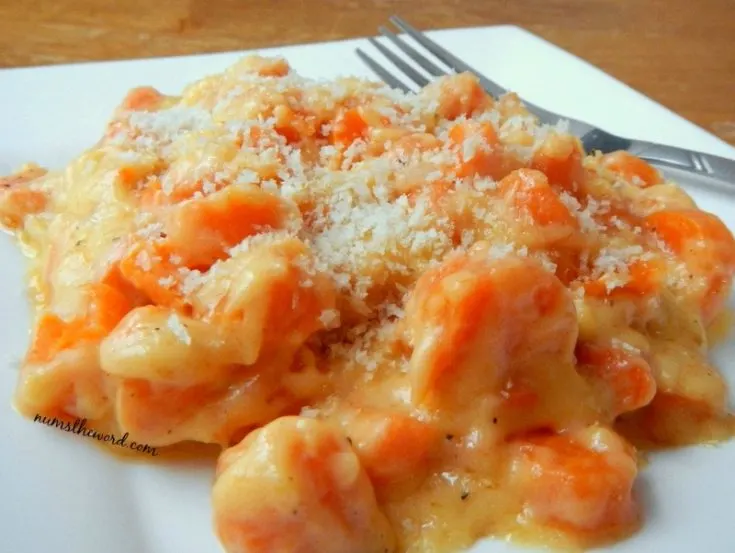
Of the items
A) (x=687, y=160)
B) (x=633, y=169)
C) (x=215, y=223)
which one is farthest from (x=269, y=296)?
(x=687, y=160)

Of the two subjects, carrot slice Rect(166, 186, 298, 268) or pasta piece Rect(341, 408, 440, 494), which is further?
carrot slice Rect(166, 186, 298, 268)

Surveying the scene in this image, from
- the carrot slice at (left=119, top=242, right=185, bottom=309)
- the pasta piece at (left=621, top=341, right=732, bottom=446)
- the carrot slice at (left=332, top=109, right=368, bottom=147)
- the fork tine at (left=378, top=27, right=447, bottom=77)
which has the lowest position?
the pasta piece at (left=621, top=341, right=732, bottom=446)

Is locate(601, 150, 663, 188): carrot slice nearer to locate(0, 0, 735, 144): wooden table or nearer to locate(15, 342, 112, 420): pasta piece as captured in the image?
locate(0, 0, 735, 144): wooden table

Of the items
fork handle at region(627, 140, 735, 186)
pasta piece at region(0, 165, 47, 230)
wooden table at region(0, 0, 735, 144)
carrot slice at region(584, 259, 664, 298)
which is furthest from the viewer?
wooden table at region(0, 0, 735, 144)

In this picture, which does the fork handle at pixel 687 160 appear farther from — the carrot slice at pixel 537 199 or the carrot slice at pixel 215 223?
the carrot slice at pixel 215 223

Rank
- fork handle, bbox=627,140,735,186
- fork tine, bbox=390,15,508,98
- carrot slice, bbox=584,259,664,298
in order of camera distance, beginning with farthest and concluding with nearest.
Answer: fork tine, bbox=390,15,508,98
fork handle, bbox=627,140,735,186
carrot slice, bbox=584,259,664,298

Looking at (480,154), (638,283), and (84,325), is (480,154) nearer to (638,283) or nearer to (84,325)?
(638,283)

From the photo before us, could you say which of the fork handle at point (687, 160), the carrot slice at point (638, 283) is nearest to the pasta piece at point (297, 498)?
the carrot slice at point (638, 283)

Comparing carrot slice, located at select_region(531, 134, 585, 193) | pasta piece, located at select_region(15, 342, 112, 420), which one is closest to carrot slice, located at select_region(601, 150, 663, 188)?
carrot slice, located at select_region(531, 134, 585, 193)
